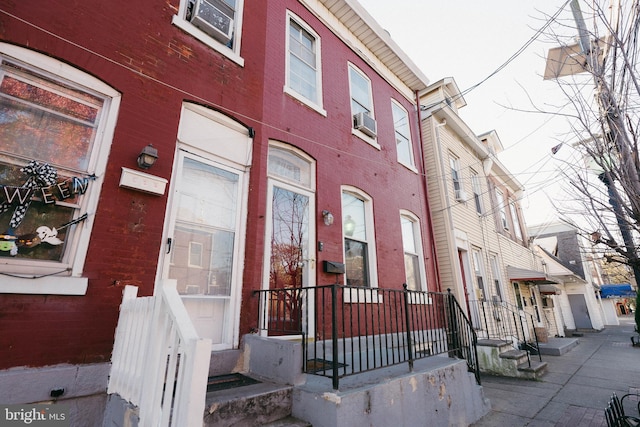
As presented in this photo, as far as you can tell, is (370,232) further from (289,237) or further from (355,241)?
(289,237)

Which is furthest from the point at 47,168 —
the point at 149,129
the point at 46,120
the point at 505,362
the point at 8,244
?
the point at 505,362

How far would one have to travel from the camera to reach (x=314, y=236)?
5.32 m

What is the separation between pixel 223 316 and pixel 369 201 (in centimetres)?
398

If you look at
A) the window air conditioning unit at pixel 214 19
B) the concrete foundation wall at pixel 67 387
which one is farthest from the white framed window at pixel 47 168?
the window air conditioning unit at pixel 214 19

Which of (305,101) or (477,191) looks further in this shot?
(477,191)

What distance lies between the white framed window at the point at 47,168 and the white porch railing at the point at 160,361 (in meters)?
0.72

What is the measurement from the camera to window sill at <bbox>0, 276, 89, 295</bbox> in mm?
2565

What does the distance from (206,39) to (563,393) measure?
29.2ft

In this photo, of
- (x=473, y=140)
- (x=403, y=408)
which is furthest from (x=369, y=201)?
(x=473, y=140)

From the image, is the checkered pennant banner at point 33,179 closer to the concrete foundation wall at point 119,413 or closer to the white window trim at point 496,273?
the concrete foundation wall at point 119,413

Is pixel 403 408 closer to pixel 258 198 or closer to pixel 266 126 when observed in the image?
pixel 258 198

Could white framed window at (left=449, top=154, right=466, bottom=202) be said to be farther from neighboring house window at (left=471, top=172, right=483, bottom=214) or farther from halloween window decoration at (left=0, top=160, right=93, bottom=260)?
halloween window decoration at (left=0, top=160, right=93, bottom=260)

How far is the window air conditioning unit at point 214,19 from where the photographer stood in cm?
463

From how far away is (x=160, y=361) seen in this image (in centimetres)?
219
